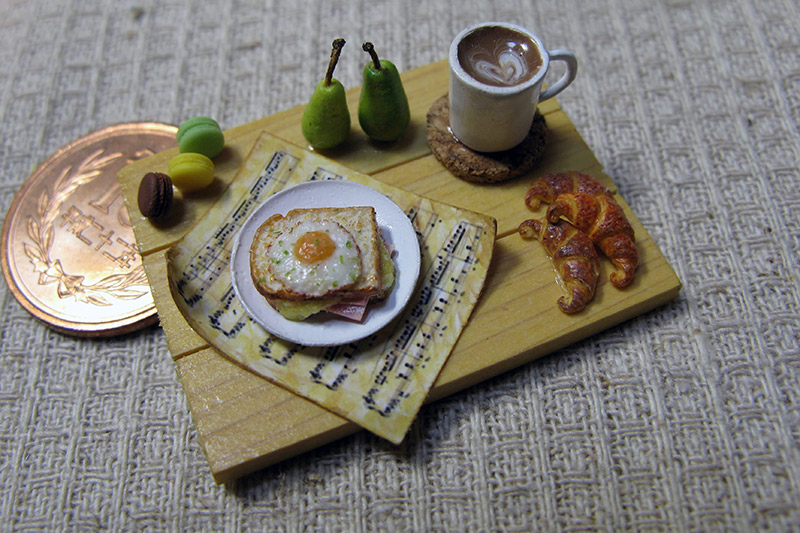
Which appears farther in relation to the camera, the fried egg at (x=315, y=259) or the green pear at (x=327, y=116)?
the green pear at (x=327, y=116)

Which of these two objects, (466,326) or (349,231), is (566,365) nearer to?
(466,326)

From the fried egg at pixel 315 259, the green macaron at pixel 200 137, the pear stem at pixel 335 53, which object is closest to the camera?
the fried egg at pixel 315 259

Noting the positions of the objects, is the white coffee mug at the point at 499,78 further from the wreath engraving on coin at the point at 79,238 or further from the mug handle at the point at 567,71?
the wreath engraving on coin at the point at 79,238

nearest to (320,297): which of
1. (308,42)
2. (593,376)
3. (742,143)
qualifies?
(593,376)

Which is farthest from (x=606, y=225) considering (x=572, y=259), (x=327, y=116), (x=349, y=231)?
(x=327, y=116)

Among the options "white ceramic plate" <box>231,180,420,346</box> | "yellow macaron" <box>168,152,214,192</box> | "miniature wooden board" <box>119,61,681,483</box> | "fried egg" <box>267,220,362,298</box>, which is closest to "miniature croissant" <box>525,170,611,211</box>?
"miniature wooden board" <box>119,61,681,483</box>

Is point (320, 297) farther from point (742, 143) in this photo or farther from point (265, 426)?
point (742, 143)

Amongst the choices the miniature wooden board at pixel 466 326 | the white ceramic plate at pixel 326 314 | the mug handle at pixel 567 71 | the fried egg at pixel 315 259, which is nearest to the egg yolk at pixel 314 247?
the fried egg at pixel 315 259
